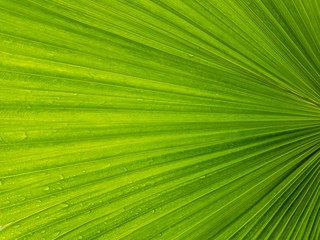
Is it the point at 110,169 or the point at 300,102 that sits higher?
the point at 300,102

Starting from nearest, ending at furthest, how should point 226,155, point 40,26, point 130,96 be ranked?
1. point 40,26
2. point 130,96
3. point 226,155

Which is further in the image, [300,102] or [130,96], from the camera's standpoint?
[300,102]

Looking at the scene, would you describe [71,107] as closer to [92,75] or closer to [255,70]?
[92,75]

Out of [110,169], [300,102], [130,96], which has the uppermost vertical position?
[300,102]

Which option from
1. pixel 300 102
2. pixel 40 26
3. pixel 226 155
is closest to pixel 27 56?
pixel 40 26

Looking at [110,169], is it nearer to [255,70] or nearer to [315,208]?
[255,70]

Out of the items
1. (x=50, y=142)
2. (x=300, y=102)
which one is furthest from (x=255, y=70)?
(x=50, y=142)

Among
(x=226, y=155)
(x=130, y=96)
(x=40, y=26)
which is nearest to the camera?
(x=40, y=26)
